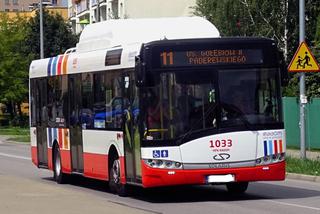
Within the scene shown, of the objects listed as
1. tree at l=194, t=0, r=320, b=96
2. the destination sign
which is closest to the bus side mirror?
the destination sign

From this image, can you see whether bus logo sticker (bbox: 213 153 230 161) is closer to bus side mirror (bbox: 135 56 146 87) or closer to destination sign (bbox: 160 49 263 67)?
destination sign (bbox: 160 49 263 67)

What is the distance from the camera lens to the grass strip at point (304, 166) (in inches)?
837

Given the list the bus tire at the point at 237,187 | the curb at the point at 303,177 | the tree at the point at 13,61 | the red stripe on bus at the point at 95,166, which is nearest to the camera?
the bus tire at the point at 237,187

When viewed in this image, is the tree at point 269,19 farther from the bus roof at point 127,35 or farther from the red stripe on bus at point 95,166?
the red stripe on bus at point 95,166

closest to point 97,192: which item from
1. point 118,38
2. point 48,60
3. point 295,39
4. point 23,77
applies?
point 118,38

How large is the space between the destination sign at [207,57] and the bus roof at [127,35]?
56 cm

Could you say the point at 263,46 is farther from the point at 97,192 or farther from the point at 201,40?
the point at 97,192

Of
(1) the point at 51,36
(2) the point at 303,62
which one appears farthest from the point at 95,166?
(1) the point at 51,36

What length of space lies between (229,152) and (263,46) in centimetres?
202

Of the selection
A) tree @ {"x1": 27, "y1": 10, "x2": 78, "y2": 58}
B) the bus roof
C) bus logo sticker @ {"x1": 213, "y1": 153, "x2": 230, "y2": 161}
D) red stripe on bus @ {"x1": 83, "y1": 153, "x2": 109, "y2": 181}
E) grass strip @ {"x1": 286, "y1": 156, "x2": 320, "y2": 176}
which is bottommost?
grass strip @ {"x1": 286, "y1": 156, "x2": 320, "y2": 176}

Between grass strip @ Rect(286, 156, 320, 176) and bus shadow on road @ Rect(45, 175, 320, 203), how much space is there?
Answer: 174cm

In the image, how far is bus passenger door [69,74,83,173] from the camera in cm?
1920

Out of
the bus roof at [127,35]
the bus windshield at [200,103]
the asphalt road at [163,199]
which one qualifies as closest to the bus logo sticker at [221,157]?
the bus windshield at [200,103]

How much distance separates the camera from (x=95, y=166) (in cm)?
1834
